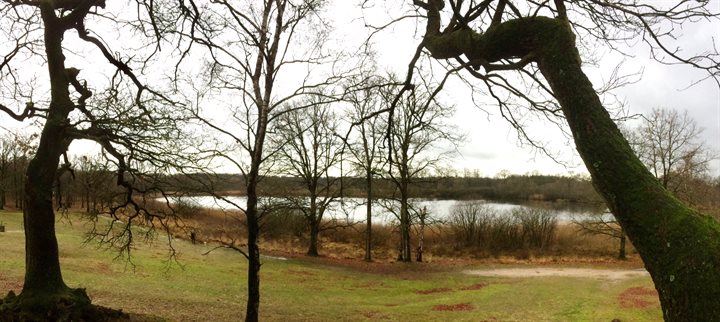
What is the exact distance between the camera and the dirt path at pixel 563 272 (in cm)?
2570

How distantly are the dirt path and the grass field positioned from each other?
1366 mm

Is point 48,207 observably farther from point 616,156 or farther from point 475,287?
point 475,287

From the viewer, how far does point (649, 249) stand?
2.60 metres

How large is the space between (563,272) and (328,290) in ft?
47.6

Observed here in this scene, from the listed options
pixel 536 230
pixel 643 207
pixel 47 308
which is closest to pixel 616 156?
pixel 643 207

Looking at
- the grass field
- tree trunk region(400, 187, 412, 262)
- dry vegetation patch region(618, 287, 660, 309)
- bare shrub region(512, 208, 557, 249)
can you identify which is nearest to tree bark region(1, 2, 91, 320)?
the grass field

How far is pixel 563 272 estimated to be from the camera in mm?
27453

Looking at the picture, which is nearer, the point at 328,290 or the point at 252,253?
the point at 252,253

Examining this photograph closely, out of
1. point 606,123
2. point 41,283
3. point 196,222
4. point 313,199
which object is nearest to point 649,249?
point 606,123

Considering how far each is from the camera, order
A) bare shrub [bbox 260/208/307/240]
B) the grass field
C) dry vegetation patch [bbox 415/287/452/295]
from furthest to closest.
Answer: bare shrub [bbox 260/208/307/240], dry vegetation patch [bbox 415/287/452/295], the grass field

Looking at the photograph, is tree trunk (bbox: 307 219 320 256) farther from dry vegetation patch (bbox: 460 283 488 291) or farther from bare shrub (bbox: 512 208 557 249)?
bare shrub (bbox: 512 208 557 249)

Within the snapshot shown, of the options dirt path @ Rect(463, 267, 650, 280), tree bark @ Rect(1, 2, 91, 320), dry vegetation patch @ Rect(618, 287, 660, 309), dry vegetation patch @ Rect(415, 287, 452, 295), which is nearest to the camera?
tree bark @ Rect(1, 2, 91, 320)

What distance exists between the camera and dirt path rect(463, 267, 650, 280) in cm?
2570

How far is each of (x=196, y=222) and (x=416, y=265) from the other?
18263 millimetres
